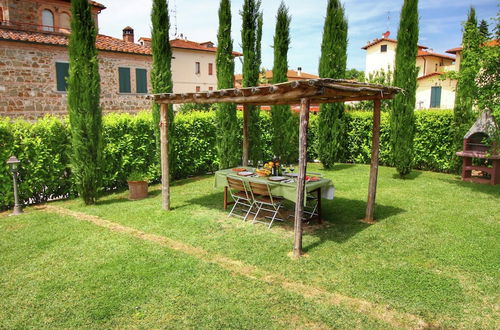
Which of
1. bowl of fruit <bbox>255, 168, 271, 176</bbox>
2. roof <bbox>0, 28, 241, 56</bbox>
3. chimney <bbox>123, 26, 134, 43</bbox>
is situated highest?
chimney <bbox>123, 26, 134, 43</bbox>

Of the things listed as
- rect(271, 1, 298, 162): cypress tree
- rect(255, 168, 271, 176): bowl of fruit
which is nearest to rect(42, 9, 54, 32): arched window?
rect(271, 1, 298, 162): cypress tree

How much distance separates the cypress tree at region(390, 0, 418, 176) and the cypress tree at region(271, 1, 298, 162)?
372 cm

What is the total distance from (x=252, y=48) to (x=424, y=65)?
96.3 ft

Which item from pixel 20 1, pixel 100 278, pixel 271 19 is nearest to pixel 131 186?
pixel 100 278

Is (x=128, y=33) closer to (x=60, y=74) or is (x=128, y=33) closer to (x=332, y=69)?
(x=60, y=74)

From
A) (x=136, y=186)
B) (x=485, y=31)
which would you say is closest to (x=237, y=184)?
(x=136, y=186)

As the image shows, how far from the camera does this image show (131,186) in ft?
27.6

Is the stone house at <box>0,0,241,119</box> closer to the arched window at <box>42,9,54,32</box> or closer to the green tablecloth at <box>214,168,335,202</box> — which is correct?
the arched window at <box>42,9,54,32</box>

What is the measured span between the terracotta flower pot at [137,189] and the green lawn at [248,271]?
3.22 ft

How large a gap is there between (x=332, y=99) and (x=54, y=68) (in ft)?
44.1

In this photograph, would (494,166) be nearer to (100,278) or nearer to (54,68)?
(100,278)

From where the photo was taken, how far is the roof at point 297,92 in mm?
4652

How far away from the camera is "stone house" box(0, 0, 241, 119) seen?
14.0 m

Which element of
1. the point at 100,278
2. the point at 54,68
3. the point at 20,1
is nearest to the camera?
the point at 100,278
